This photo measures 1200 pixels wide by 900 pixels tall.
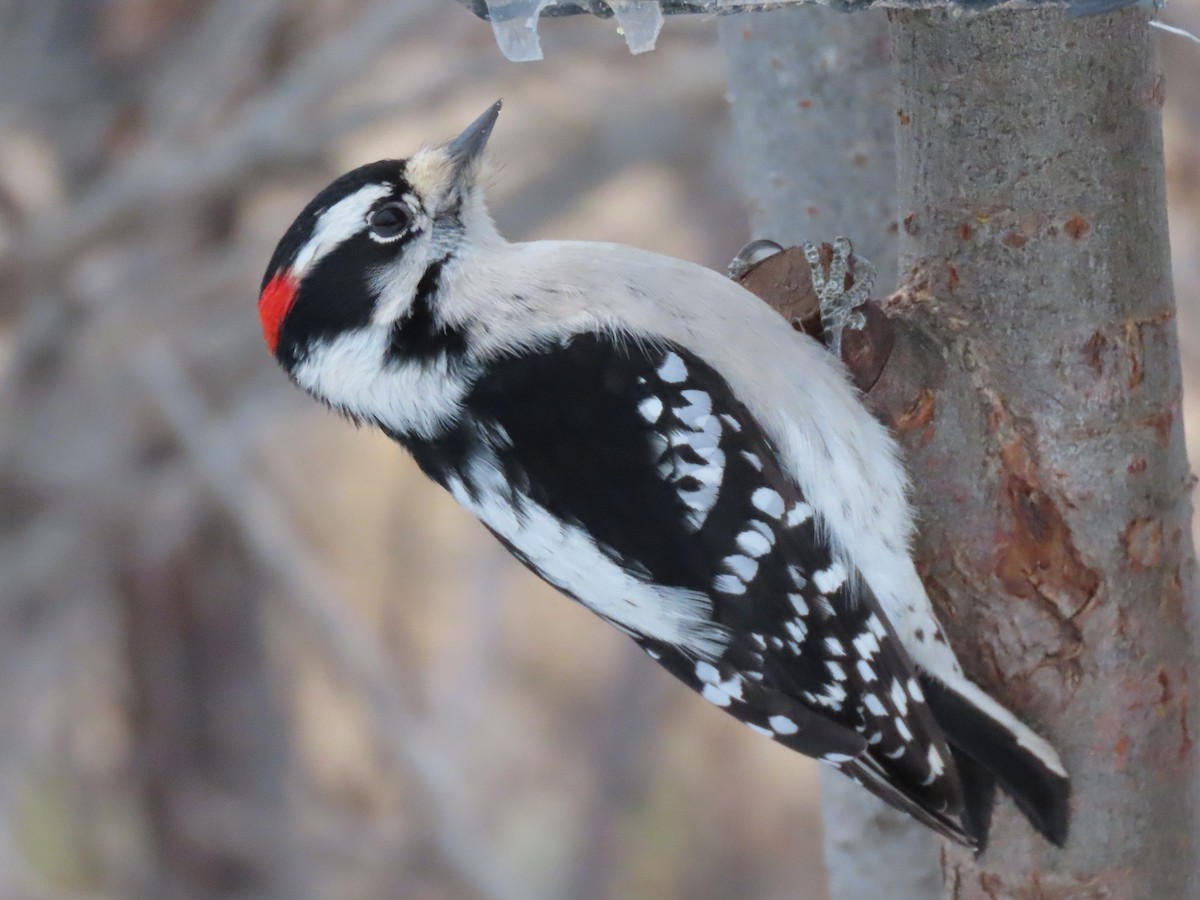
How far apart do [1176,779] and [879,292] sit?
2.99 ft

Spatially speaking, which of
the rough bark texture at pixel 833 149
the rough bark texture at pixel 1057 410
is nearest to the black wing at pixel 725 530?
the rough bark texture at pixel 1057 410

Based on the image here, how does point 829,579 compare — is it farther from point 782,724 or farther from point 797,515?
point 782,724

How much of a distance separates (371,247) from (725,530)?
68cm

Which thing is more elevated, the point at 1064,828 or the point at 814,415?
the point at 814,415

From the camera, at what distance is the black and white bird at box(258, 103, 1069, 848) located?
189 cm

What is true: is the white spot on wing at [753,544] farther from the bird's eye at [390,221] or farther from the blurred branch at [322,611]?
the blurred branch at [322,611]

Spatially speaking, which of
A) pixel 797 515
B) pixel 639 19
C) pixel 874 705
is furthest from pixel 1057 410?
pixel 639 19

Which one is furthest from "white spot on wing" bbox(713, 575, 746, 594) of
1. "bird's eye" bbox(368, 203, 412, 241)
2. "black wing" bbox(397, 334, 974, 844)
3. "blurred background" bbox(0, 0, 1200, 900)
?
"blurred background" bbox(0, 0, 1200, 900)

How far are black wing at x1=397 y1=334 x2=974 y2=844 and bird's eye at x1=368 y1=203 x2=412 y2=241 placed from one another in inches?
11.0

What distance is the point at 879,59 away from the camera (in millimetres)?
2162

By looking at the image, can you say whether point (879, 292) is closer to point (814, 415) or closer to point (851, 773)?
point (814, 415)

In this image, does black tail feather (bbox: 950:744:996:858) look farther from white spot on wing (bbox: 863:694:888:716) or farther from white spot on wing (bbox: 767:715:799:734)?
white spot on wing (bbox: 767:715:799:734)

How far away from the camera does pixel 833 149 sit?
2.21m

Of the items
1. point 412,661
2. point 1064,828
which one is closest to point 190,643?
point 412,661
